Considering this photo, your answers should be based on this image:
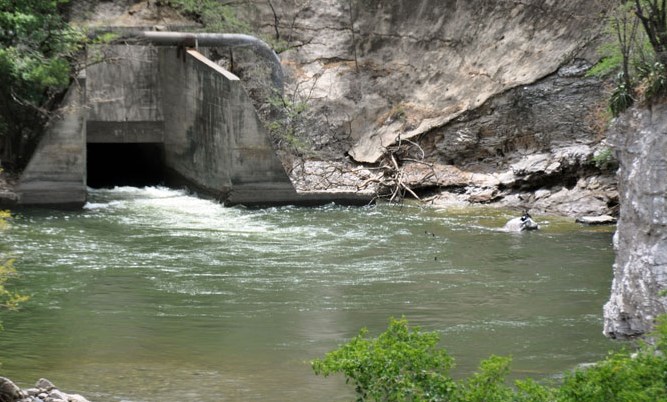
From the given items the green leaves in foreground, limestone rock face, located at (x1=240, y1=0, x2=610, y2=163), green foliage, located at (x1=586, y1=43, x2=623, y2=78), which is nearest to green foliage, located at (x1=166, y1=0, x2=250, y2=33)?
limestone rock face, located at (x1=240, y1=0, x2=610, y2=163)

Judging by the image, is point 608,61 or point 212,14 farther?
point 212,14

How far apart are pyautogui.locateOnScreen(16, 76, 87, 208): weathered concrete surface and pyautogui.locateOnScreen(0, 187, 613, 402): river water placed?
0.65 meters

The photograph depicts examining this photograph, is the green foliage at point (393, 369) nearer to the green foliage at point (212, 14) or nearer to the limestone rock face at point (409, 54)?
the limestone rock face at point (409, 54)

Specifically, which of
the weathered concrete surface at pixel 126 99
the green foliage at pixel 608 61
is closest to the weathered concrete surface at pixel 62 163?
the weathered concrete surface at pixel 126 99

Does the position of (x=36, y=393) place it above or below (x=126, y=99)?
below

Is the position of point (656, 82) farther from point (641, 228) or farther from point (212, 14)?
point (212, 14)

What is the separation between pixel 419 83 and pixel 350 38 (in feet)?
8.73

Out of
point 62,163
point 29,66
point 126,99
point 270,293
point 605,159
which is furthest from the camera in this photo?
point 126,99

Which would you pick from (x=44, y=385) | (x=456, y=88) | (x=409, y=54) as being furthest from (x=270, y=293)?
(x=409, y=54)

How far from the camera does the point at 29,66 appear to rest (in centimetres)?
2464

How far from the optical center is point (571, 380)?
7.72 m

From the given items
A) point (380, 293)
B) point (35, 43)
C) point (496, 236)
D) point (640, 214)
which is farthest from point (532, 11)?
point (640, 214)

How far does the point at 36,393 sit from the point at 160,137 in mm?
19183

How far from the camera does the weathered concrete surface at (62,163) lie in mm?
24906
